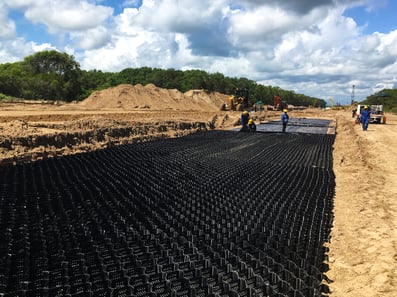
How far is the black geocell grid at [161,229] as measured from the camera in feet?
10.6

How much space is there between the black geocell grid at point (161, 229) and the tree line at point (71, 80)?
1197 inches

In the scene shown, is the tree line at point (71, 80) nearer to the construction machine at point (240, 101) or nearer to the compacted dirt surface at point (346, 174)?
the construction machine at point (240, 101)

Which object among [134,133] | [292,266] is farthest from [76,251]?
[134,133]

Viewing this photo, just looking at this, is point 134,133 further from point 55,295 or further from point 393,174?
point 55,295

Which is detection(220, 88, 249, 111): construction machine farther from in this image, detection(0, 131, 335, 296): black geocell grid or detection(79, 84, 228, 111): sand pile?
detection(0, 131, 335, 296): black geocell grid

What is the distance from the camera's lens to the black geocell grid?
127 inches

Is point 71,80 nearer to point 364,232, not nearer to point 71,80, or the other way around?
point 71,80

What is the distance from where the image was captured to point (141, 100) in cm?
3347

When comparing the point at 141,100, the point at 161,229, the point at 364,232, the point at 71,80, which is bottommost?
the point at 364,232

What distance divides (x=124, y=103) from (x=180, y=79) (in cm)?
3408

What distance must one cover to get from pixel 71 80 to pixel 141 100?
11.4m

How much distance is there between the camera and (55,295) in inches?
115

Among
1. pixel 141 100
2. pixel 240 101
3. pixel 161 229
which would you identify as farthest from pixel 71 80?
pixel 161 229

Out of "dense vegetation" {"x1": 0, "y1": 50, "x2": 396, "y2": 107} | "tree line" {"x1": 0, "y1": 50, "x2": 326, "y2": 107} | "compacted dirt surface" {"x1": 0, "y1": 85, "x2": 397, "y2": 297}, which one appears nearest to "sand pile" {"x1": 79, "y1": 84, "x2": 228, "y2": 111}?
"tree line" {"x1": 0, "y1": 50, "x2": 326, "y2": 107}
